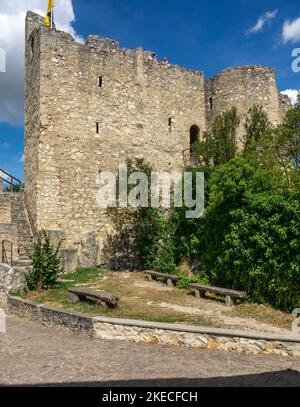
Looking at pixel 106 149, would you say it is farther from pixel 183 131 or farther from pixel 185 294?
pixel 185 294

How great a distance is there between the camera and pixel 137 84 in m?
19.1

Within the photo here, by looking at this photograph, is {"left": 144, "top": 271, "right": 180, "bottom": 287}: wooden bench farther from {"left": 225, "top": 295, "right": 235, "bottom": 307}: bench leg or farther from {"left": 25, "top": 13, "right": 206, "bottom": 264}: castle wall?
{"left": 25, "top": 13, "right": 206, "bottom": 264}: castle wall

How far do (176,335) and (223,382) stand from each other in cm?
210

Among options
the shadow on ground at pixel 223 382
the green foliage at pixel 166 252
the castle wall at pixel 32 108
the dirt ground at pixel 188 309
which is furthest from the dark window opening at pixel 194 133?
the shadow on ground at pixel 223 382

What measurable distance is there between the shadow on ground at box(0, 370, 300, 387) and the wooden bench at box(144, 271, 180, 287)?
22.3ft

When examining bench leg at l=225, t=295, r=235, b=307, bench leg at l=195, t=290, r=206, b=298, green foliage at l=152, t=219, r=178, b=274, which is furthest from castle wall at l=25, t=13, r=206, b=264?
bench leg at l=225, t=295, r=235, b=307

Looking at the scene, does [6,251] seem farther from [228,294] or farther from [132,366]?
[132,366]

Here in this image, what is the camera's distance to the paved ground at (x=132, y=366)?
6051 mm

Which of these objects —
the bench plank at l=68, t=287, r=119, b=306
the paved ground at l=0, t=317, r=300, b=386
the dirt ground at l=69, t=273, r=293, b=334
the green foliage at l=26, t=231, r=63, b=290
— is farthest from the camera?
the green foliage at l=26, t=231, r=63, b=290

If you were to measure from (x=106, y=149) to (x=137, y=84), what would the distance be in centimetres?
380

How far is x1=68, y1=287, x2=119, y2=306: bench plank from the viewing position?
9.71 m

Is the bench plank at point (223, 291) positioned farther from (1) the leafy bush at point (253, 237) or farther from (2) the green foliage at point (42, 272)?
(2) the green foliage at point (42, 272)
